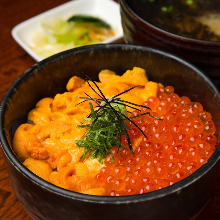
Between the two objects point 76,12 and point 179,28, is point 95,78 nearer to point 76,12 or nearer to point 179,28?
point 179,28

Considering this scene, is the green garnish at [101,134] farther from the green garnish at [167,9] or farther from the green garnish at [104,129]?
the green garnish at [167,9]

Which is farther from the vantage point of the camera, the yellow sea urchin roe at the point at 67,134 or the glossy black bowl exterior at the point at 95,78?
the yellow sea urchin roe at the point at 67,134

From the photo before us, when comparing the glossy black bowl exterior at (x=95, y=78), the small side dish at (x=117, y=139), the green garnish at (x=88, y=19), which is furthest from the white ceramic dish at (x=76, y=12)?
the small side dish at (x=117, y=139)

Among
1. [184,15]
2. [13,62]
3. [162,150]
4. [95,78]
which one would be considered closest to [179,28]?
[184,15]

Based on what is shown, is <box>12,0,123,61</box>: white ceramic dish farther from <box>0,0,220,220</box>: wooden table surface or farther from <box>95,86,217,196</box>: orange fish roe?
<box>95,86,217,196</box>: orange fish roe

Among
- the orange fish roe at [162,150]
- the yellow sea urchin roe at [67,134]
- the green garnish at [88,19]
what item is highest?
Result: the yellow sea urchin roe at [67,134]

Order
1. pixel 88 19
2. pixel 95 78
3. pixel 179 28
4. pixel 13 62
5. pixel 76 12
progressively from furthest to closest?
pixel 76 12, pixel 88 19, pixel 13 62, pixel 179 28, pixel 95 78

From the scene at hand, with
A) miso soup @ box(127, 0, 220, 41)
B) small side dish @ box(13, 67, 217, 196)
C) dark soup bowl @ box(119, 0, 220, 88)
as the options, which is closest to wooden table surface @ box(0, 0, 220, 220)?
small side dish @ box(13, 67, 217, 196)
